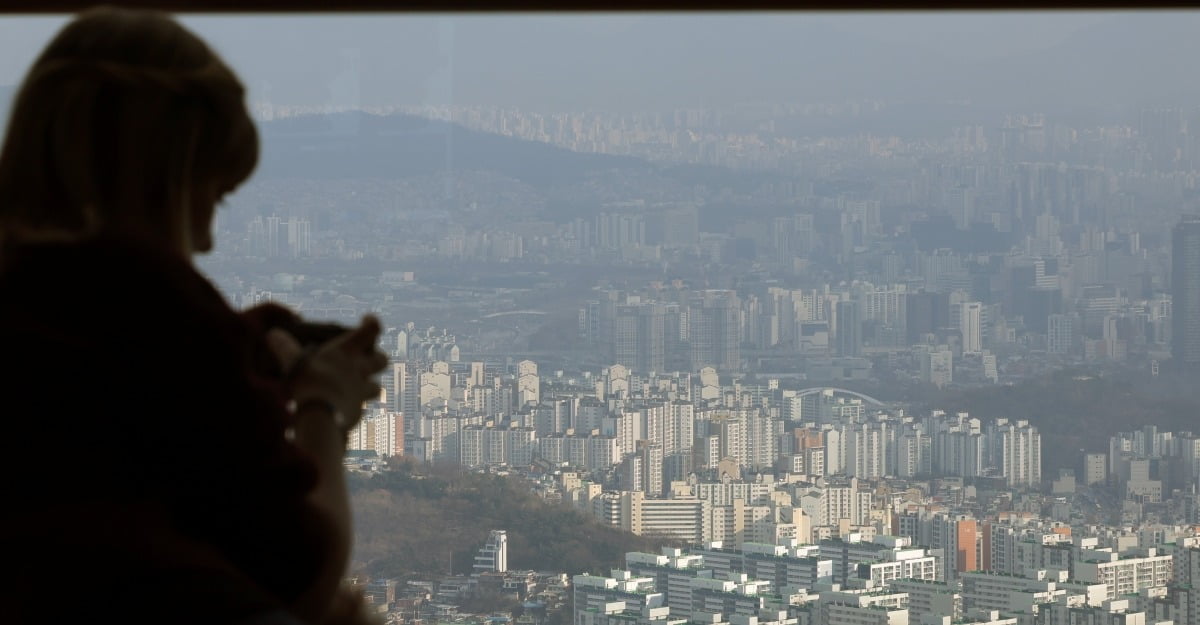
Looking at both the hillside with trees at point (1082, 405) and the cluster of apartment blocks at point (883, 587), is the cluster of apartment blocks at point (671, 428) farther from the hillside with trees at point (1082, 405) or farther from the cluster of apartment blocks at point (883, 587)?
the cluster of apartment blocks at point (883, 587)

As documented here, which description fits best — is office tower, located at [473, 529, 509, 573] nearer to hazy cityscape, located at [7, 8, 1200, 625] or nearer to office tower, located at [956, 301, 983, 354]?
hazy cityscape, located at [7, 8, 1200, 625]

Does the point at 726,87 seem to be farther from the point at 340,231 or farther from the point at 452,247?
the point at 340,231

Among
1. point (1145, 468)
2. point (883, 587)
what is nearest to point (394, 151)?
point (883, 587)

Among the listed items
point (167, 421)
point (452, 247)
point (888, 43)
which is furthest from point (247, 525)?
point (888, 43)

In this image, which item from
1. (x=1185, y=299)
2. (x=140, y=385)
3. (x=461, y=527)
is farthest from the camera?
(x=1185, y=299)

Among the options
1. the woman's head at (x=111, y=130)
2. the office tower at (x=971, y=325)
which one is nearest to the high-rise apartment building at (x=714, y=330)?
the office tower at (x=971, y=325)

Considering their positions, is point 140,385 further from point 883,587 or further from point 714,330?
point 714,330
